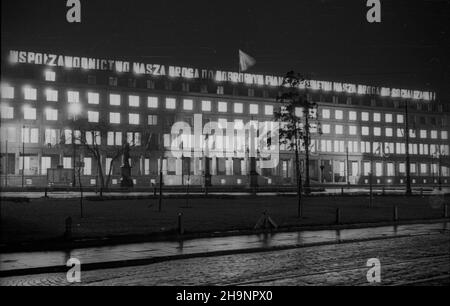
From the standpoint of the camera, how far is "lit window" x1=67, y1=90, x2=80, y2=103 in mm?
100688

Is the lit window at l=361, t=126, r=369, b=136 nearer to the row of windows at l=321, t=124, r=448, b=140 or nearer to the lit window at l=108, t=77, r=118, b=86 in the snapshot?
the row of windows at l=321, t=124, r=448, b=140

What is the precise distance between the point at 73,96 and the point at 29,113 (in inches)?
325

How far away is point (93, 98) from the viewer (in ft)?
337

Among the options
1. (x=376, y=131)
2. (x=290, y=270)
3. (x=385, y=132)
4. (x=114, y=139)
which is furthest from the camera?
(x=385, y=132)

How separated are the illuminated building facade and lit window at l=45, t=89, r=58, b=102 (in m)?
0.18

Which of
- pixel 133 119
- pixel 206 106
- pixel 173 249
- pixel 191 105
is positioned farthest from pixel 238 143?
pixel 173 249

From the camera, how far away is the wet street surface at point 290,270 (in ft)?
38.6

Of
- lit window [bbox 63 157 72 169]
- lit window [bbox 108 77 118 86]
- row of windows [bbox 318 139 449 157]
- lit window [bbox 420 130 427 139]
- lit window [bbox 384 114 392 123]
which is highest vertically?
lit window [bbox 108 77 118 86]

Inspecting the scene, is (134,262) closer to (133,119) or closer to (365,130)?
(133,119)

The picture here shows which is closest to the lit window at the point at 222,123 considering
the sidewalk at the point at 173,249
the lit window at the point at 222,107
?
the lit window at the point at 222,107

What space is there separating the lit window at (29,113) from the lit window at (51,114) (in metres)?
2.17

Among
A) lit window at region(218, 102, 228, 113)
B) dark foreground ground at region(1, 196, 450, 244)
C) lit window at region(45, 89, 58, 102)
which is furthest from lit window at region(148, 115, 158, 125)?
dark foreground ground at region(1, 196, 450, 244)

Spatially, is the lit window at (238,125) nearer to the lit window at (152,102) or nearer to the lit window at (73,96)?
the lit window at (152,102)

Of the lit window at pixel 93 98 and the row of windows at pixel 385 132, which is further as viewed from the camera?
the row of windows at pixel 385 132
